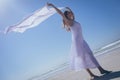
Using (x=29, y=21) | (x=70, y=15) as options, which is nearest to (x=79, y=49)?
(x=70, y=15)

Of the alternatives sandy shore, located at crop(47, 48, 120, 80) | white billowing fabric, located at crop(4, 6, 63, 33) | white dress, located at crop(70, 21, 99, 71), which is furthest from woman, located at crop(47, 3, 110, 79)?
white billowing fabric, located at crop(4, 6, 63, 33)

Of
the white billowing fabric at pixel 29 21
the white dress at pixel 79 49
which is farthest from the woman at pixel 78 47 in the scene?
the white billowing fabric at pixel 29 21

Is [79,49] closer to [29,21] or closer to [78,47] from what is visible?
[78,47]

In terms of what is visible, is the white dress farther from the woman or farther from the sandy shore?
the sandy shore

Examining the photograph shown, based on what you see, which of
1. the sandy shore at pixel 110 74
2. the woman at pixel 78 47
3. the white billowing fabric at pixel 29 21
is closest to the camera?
the sandy shore at pixel 110 74

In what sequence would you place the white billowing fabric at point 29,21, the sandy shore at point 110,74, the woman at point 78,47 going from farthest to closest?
the white billowing fabric at point 29,21 → the woman at point 78,47 → the sandy shore at point 110,74

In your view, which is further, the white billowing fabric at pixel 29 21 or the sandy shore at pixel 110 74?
the white billowing fabric at pixel 29 21

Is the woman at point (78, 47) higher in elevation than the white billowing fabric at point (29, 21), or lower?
lower

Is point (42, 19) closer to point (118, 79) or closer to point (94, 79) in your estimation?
point (94, 79)

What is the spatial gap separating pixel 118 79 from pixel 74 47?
6.81 feet

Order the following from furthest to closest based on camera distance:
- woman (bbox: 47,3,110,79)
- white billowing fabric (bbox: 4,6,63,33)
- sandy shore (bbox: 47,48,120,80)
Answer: white billowing fabric (bbox: 4,6,63,33) < woman (bbox: 47,3,110,79) < sandy shore (bbox: 47,48,120,80)

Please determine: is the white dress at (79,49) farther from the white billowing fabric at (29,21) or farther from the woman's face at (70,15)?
the white billowing fabric at (29,21)

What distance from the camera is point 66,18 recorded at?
26.5ft

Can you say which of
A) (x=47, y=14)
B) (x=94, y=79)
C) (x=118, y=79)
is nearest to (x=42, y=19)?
(x=47, y=14)
